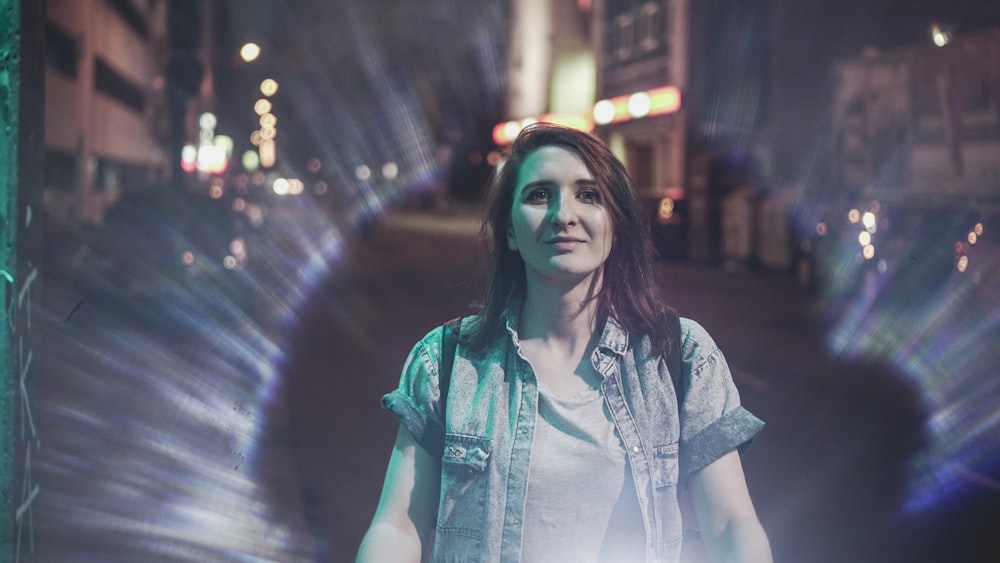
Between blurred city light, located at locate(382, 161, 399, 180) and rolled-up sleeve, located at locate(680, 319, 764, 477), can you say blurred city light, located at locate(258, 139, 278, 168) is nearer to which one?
blurred city light, located at locate(382, 161, 399, 180)

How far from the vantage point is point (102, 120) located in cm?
3375

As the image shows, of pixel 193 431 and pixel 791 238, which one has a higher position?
pixel 791 238

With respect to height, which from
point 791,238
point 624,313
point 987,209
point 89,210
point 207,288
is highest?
point 89,210

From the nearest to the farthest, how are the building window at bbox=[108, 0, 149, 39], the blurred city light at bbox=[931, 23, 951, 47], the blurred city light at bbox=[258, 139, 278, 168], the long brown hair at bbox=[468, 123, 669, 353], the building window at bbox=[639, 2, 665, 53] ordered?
1. the long brown hair at bbox=[468, 123, 669, 353]
2. the blurred city light at bbox=[931, 23, 951, 47]
3. the building window at bbox=[639, 2, 665, 53]
4. the building window at bbox=[108, 0, 149, 39]
5. the blurred city light at bbox=[258, 139, 278, 168]

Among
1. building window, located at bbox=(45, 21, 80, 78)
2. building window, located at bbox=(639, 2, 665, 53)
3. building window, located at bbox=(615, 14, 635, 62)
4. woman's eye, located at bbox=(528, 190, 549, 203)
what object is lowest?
woman's eye, located at bbox=(528, 190, 549, 203)

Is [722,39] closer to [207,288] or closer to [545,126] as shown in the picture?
[207,288]

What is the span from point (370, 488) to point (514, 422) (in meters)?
4.30

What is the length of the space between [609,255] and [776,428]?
5996 mm

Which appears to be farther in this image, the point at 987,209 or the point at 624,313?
the point at 987,209

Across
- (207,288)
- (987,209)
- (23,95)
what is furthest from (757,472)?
(207,288)

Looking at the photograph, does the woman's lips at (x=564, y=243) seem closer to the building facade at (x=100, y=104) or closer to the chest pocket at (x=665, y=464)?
the chest pocket at (x=665, y=464)

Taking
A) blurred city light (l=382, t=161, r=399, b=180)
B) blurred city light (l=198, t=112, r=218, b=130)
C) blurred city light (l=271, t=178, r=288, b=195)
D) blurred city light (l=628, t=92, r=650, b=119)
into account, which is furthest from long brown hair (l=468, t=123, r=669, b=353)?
blurred city light (l=382, t=161, r=399, b=180)

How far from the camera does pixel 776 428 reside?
7.77m

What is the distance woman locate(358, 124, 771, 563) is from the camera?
1.97 m
